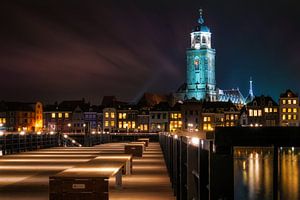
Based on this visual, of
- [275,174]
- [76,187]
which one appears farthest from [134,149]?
[275,174]

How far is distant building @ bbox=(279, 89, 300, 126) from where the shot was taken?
18062cm

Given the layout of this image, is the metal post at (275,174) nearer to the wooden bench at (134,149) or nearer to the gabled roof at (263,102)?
the wooden bench at (134,149)

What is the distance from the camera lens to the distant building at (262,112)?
181m

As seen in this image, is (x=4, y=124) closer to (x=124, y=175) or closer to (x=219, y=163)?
(x=124, y=175)

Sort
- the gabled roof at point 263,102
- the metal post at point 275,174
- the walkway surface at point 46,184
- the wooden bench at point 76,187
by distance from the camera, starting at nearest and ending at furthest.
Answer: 1. the metal post at point 275,174
2. the wooden bench at point 76,187
3. the walkway surface at point 46,184
4. the gabled roof at point 263,102

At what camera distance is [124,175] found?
93.0 ft

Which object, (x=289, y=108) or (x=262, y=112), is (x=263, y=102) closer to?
(x=262, y=112)

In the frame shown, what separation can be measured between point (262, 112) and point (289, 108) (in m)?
7.73

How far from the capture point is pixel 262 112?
184m

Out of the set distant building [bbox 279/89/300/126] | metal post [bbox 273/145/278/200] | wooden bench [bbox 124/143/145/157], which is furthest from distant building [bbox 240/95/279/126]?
metal post [bbox 273/145/278/200]

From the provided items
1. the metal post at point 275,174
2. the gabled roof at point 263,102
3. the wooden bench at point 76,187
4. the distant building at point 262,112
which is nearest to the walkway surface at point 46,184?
the wooden bench at point 76,187

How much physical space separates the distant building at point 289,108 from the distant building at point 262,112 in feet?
5.60

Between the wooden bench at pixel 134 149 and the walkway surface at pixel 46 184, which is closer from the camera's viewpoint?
the walkway surface at pixel 46 184

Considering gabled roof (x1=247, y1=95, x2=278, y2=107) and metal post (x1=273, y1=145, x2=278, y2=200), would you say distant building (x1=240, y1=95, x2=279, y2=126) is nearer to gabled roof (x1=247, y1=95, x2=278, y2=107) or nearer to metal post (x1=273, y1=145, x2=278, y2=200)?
gabled roof (x1=247, y1=95, x2=278, y2=107)
